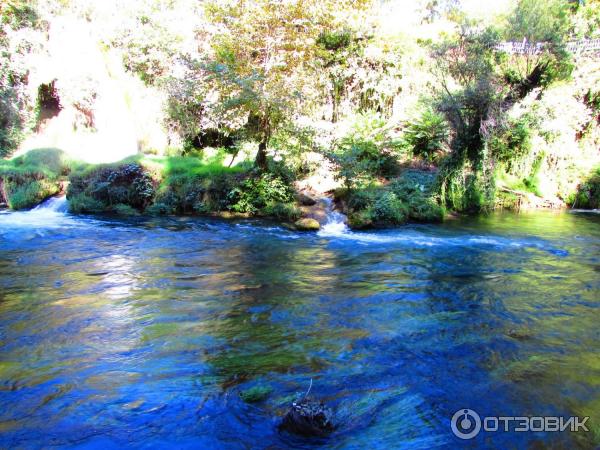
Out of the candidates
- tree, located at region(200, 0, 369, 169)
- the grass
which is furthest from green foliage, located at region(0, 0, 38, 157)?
tree, located at region(200, 0, 369, 169)

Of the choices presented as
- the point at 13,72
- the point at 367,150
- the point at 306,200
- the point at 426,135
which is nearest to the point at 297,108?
the point at 306,200

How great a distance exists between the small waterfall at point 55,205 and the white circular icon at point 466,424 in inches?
553

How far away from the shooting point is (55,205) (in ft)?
48.2

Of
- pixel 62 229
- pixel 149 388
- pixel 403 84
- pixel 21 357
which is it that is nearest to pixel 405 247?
pixel 149 388

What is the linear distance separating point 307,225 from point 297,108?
12.5 feet

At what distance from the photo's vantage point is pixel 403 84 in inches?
768

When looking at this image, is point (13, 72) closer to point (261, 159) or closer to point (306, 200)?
point (261, 159)

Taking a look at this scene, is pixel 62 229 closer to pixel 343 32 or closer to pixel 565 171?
pixel 343 32

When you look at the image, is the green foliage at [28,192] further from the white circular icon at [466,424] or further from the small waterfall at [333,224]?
the white circular icon at [466,424]

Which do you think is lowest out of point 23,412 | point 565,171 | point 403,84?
point 23,412

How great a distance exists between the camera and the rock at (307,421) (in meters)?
3.73

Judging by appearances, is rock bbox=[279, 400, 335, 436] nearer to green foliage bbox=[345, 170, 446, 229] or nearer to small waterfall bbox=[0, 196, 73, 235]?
green foliage bbox=[345, 170, 446, 229]

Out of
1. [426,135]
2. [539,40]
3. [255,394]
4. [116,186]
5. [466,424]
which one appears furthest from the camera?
[426,135]

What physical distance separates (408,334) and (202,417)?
2.89 m
